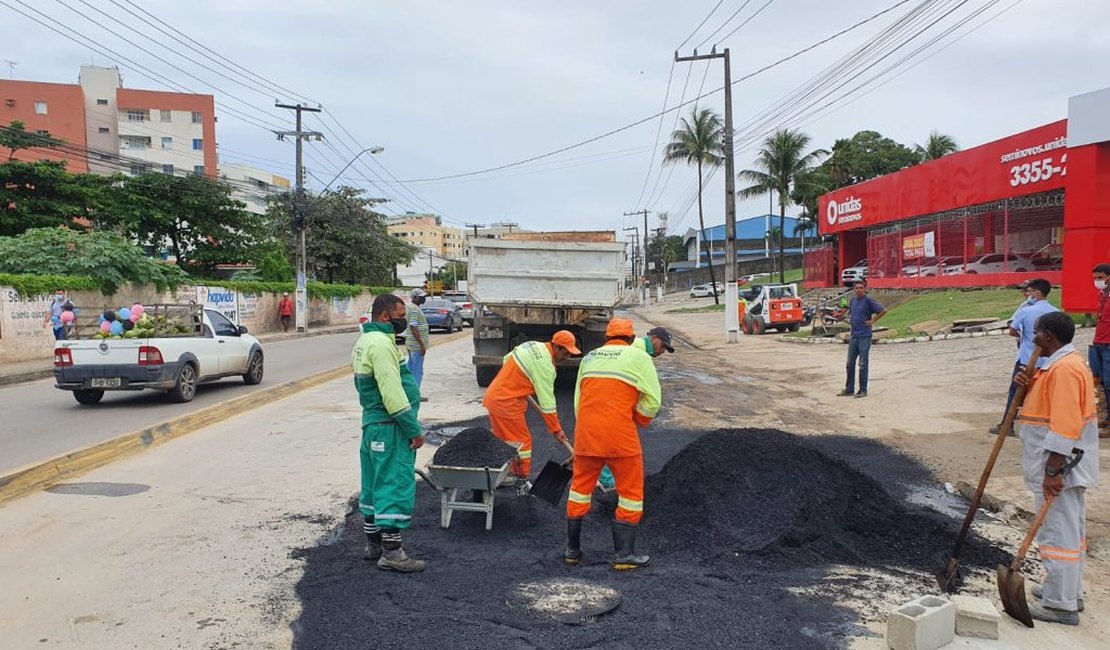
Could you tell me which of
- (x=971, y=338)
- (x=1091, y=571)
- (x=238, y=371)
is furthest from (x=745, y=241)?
(x=1091, y=571)

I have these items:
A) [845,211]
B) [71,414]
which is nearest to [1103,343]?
[71,414]

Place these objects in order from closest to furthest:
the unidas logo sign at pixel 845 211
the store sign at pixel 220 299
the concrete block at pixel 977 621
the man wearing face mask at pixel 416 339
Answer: the concrete block at pixel 977 621
the man wearing face mask at pixel 416 339
the store sign at pixel 220 299
the unidas logo sign at pixel 845 211

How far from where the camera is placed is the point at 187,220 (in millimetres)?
39281

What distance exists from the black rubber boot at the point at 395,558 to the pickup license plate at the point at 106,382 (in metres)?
8.24

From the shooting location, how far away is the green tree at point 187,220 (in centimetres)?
3694

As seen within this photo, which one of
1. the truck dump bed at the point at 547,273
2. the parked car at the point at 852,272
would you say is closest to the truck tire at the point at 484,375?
the truck dump bed at the point at 547,273

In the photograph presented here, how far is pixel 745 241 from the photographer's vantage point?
88.1 m

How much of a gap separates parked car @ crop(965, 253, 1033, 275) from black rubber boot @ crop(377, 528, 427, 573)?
24.9 m

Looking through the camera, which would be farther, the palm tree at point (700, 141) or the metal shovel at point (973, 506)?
the palm tree at point (700, 141)

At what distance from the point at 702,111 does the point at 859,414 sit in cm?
4091

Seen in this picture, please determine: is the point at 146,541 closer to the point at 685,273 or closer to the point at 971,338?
the point at 971,338

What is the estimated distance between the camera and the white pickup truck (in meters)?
10.7

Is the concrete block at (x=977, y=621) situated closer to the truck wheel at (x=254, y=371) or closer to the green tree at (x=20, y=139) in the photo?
the truck wheel at (x=254, y=371)

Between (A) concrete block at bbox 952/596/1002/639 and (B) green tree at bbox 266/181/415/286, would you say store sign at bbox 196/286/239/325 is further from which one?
(A) concrete block at bbox 952/596/1002/639
